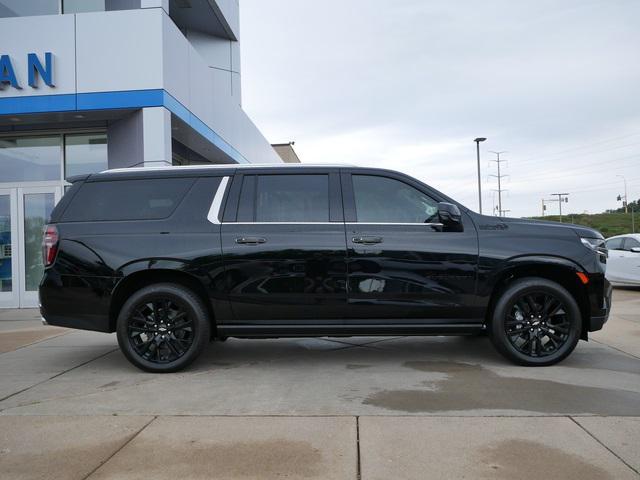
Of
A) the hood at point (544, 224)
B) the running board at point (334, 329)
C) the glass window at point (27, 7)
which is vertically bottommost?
the running board at point (334, 329)

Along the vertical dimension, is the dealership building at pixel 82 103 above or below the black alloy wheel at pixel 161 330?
above

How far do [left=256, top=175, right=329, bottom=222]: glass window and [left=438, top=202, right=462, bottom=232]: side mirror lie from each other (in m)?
1.10

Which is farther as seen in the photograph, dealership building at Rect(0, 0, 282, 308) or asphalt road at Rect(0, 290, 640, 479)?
dealership building at Rect(0, 0, 282, 308)

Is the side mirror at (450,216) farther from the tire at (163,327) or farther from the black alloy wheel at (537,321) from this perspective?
the tire at (163,327)

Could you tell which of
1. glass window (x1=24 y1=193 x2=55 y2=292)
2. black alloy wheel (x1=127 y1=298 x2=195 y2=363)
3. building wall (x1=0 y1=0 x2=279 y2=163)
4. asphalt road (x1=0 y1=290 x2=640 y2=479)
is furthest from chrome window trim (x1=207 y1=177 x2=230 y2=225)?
glass window (x1=24 y1=193 x2=55 y2=292)

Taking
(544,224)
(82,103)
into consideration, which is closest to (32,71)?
(82,103)

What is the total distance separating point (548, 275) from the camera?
532cm

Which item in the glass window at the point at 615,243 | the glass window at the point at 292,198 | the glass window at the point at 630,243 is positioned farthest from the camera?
the glass window at the point at 615,243

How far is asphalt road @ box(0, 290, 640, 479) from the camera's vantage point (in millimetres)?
3088

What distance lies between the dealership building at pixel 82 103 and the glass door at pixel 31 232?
2 centimetres

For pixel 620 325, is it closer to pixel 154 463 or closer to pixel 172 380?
pixel 172 380

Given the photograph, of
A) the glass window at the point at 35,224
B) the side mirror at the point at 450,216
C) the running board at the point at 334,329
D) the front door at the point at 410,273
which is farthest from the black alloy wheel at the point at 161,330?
the glass window at the point at 35,224

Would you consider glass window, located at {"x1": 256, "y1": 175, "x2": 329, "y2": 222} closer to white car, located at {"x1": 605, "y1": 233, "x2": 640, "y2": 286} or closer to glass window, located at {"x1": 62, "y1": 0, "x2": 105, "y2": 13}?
glass window, located at {"x1": 62, "y1": 0, "x2": 105, "y2": 13}

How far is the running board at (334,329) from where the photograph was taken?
511 centimetres
